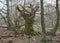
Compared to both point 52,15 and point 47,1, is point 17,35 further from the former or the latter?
point 47,1

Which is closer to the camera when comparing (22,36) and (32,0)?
(22,36)

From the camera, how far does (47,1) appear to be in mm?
22453

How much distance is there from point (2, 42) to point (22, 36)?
2.43 m

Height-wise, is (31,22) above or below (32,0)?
below

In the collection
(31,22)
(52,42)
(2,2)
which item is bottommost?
(52,42)

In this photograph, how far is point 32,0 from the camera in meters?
20.2

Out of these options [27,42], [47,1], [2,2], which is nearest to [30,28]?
[27,42]

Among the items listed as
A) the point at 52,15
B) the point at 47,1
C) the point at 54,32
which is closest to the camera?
the point at 54,32

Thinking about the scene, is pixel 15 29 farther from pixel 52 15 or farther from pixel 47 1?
pixel 47 1

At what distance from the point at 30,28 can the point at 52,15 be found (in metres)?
5.32

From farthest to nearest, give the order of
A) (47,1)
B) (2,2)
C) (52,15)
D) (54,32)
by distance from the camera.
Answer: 1. (47,1)
2. (2,2)
3. (52,15)
4. (54,32)

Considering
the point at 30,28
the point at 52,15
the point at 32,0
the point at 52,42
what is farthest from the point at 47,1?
the point at 52,42

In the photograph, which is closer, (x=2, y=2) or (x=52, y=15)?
(x=52, y=15)

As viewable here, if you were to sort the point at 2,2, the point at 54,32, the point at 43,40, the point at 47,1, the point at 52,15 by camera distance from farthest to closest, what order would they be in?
the point at 47,1
the point at 2,2
the point at 52,15
the point at 54,32
the point at 43,40
